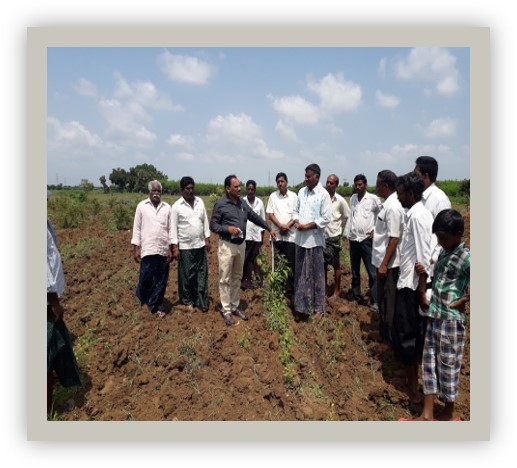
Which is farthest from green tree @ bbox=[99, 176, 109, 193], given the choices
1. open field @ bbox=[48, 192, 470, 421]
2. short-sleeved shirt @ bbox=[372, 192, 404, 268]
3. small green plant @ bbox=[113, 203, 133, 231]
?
short-sleeved shirt @ bbox=[372, 192, 404, 268]

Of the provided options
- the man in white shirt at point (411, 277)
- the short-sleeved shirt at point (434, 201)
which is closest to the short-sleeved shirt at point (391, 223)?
the man in white shirt at point (411, 277)

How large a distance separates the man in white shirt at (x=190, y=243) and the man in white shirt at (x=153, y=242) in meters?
0.13

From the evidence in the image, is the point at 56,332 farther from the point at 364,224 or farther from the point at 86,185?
the point at 86,185

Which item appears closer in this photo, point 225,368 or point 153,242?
point 225,368

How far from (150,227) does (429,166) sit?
10.5ft

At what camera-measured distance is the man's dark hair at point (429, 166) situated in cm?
338

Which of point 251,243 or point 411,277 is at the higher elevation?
point 251,243

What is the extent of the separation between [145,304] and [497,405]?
13.4 ft

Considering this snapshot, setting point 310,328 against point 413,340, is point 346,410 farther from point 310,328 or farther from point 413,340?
point 310,328

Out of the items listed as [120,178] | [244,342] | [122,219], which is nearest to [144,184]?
[120,178]

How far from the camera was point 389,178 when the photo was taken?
12.7ft

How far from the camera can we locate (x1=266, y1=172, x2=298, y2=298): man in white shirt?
16.8 feet

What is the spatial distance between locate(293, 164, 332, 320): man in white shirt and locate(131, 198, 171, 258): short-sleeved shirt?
1.67 metres
